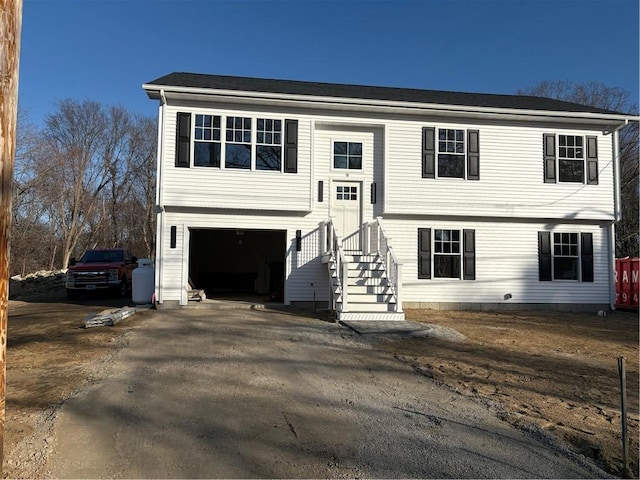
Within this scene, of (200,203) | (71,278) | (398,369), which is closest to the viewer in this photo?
(398,369)

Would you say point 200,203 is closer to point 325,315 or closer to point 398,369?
point 325,315

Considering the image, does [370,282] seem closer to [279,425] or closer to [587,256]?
[279,425]

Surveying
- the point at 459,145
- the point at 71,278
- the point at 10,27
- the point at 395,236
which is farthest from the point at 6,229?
the point at 71,278

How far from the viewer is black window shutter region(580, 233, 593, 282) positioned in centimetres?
1370

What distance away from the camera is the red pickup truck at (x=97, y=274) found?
1550 cm

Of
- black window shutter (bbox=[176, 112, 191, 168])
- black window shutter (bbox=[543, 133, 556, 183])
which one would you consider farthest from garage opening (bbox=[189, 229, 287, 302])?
black window shutter (bbox=[543, 133, 556, 183])

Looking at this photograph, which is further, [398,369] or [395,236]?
[395,236]

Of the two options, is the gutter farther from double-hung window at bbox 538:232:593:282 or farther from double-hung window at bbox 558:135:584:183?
double-hung window at bbox 538:232:593:282

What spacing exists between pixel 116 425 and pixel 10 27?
10.6 ft

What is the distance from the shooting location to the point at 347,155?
13.0 metres

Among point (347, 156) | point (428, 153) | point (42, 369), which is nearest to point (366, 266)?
point (347, 156)

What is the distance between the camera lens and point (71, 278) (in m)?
15.5

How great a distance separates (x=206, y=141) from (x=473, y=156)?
24.6ft

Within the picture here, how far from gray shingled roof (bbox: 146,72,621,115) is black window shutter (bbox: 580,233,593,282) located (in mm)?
3730
